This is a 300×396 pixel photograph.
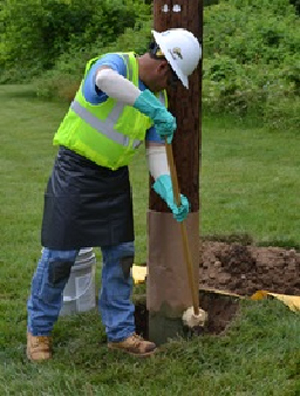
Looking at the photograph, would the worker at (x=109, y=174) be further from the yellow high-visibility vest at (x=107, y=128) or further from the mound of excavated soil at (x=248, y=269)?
the mound of excavated soil at (x=248, y=269)

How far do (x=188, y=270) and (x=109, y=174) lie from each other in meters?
0.61

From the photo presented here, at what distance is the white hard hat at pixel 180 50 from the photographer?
3840 millimetres

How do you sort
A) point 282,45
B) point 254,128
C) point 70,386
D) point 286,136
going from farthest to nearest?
1. point 282,45
2. point 254,128
3. point 286,136
4. point 70,386

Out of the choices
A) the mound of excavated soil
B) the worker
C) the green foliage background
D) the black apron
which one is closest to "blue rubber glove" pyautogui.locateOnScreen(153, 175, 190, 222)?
the worker

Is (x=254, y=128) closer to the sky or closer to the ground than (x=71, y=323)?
closer to the ground

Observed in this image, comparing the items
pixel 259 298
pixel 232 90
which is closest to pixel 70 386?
pixel 259 298

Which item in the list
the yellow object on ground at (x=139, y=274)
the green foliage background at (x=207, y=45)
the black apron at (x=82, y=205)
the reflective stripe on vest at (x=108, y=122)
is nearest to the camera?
the reflective stripe on vest at (x=108, y=122)

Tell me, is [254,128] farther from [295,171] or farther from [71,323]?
[71,323]

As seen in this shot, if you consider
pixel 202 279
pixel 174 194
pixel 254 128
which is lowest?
pixel 254 128

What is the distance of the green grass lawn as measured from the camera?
12.7 ft

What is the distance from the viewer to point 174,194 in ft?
13.3

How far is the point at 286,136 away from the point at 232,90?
201 centimetres

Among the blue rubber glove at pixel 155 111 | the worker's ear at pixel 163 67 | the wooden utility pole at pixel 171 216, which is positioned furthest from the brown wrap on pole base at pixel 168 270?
the worker's ear at pixel 163 67

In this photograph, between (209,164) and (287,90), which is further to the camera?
(287,90)
